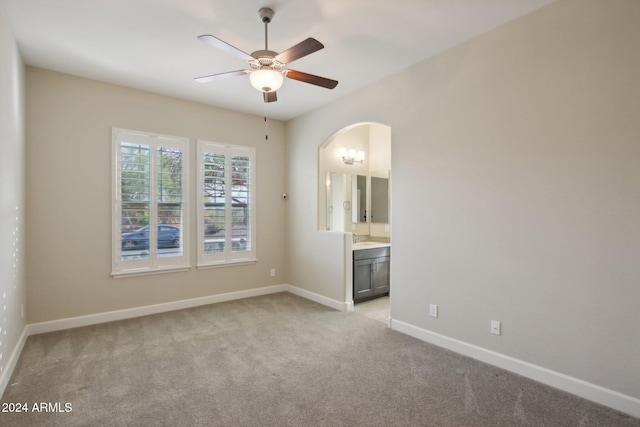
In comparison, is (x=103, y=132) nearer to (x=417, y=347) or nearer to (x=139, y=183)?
(x=139, y=183)

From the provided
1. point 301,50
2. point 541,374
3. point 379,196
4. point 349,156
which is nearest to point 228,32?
point 301,50

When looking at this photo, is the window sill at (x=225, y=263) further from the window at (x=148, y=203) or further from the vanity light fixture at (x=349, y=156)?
the vanity light fixture at (x=349, y=156)

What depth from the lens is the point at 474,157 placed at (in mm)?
3029

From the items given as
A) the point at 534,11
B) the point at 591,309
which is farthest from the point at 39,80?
the point at 591,309

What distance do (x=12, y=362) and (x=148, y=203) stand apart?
81.5 inches

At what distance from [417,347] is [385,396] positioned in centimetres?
99

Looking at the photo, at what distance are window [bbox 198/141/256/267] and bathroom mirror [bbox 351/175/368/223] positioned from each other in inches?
67.5

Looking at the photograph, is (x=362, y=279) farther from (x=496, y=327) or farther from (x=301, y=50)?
(x=301, y=50)

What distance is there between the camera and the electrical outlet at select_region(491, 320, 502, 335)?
284 cm

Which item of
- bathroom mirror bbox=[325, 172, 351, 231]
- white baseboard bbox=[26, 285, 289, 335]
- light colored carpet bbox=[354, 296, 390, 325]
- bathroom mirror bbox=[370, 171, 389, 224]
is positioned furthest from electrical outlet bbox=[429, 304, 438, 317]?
white baseboard bbox=[26, 285, 289, 335]

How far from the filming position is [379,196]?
5.87m

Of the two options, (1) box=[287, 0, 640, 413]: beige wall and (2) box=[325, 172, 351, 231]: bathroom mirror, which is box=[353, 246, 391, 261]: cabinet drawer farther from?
(1) box=[287, 0, 640, 413]: beige wall

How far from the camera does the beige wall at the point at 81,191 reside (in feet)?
11.9

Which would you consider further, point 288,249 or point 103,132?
point 288,249
